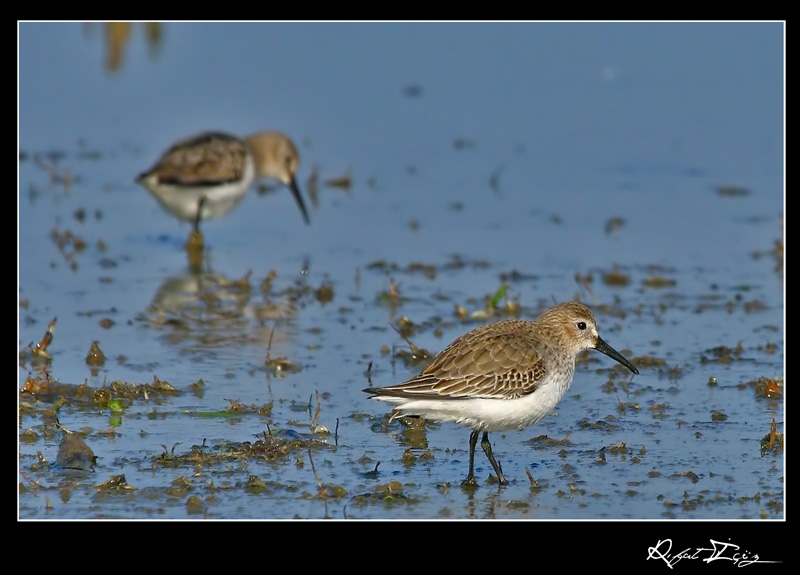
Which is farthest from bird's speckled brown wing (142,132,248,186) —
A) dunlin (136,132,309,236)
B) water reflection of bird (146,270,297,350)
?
water reflection of bird (146,270,297,350)

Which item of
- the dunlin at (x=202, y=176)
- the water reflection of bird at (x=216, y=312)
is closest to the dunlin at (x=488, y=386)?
the water reflection of bird at (x=216, y=312)

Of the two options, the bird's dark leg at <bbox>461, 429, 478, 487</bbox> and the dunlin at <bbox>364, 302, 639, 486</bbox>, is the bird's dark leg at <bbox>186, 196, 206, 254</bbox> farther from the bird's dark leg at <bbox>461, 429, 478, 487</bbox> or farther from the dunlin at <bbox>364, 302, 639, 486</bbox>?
the bird's dark leg at <bbox>461, 429, 478, 487</bbox>

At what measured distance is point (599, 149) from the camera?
52.3 feet

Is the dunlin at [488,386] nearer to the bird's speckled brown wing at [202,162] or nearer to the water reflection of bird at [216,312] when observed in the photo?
the water reflection of bird at [216,312]

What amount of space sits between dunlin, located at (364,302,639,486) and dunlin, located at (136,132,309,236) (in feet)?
18.7

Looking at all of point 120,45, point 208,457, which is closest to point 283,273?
point 208,457

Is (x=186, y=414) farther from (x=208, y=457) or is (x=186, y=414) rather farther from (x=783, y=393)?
(x=783, y=393)

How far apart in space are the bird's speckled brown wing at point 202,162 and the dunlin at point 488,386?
573 centimetres

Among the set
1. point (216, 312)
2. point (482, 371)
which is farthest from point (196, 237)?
point (482, 371)

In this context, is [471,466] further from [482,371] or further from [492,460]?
[482,371]

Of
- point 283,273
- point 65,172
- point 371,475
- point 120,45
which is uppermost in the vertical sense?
point 120,45

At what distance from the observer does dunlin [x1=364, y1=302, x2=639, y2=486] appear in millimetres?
7371

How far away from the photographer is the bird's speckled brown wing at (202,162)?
42.4ft

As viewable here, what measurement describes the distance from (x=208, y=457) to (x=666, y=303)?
493cm
